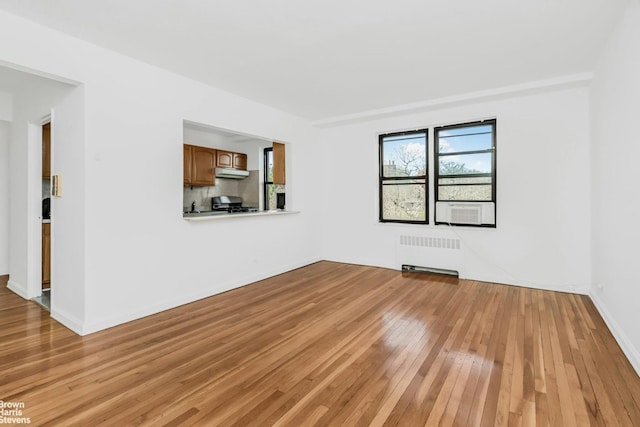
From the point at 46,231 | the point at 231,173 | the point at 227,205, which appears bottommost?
the point at 46,231

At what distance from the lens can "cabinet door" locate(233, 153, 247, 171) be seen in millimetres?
6977

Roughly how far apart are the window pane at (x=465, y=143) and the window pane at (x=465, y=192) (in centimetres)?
59

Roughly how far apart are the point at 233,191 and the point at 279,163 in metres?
2.23

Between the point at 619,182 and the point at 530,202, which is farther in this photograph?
the point at 530,202

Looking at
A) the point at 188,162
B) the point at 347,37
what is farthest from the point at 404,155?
the point at 188,162

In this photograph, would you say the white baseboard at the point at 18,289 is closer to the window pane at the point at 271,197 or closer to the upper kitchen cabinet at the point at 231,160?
the upper kitchen cabinet at the point at 231,160

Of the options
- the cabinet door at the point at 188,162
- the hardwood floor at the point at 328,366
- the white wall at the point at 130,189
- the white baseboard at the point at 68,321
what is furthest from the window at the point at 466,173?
the white baseboard at the point at 68,321

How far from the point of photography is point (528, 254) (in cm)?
436

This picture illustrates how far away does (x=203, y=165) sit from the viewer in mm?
6164

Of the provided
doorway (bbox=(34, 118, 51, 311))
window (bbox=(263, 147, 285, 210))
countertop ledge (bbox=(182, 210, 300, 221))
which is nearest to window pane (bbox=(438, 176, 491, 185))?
countertop ledge (bbox=(182, 210, 300, 221))

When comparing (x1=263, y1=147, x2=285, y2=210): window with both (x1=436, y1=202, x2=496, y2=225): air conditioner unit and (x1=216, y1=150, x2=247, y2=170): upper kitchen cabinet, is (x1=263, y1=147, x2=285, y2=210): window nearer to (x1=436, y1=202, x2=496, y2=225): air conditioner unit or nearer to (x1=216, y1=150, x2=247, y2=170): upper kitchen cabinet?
(x1=216, y1=150, x2=247, y2=170): upper kitchen cabinet

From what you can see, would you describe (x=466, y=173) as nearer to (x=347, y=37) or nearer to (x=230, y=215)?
(x=347, y=37)

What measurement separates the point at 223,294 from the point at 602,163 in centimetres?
467

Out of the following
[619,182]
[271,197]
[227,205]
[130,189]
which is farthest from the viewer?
[271,197]
